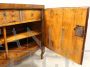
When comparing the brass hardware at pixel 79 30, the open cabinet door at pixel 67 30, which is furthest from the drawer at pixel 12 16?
the brass hardware at pixel 79 30

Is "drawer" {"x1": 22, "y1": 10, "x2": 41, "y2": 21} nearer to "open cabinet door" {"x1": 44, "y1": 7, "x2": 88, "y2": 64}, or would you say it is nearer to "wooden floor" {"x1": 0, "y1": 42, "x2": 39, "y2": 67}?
"open cabinet door" {"x1": 44, "y1": 7, "x2": 88, "y2": 64}

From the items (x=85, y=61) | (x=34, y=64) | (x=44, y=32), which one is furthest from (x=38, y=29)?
(x=85, y=61)

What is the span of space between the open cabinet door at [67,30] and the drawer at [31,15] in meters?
0.11

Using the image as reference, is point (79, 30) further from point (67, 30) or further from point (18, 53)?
point (18, 53)

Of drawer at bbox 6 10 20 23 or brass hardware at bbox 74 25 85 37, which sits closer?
brass hardware at bbox 74 25 85 37

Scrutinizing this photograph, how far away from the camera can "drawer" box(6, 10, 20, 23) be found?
1188 millimetres

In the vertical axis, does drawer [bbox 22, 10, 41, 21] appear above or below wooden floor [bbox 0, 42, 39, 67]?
above

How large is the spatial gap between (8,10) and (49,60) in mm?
912

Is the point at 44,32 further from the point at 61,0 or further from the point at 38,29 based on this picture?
the point at 61,0

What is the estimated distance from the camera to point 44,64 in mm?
1554

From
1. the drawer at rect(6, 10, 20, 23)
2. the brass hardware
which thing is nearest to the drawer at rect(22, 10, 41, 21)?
the drawer at rect(6, 10, 20, 23)

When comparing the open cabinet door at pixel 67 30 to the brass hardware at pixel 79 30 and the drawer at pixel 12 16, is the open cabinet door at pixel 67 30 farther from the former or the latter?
the drawer at pixel 12 16

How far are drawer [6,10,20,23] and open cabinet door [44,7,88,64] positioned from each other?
1.31 ft

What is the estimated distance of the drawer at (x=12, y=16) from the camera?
119 cm
